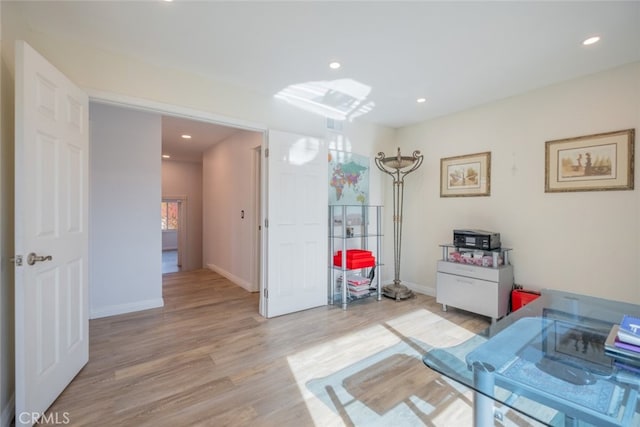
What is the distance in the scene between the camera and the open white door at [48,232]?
1522 mm

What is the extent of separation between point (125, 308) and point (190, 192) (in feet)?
13.9

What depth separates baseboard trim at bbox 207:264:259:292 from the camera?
4.41 metres

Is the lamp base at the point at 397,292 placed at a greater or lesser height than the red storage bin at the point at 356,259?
lesser

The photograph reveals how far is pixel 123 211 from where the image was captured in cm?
345

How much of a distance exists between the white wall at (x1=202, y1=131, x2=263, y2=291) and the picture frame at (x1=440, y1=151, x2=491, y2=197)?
2.62 m

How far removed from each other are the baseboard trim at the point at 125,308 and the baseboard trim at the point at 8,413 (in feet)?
5.52

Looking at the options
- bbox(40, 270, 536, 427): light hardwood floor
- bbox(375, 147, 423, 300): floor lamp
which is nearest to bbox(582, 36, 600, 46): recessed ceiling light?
bbox(375, 147, 423, 300): floor lamp

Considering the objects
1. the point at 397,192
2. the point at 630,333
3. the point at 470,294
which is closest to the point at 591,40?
the point at 630,333

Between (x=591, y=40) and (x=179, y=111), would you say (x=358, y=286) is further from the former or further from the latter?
(x=591, y=40)

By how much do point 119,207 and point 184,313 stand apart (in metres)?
1.49

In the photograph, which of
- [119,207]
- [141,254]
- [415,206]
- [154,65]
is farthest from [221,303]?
[415,206]

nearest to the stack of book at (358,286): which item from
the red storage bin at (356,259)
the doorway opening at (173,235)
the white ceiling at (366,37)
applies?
the red storage bin at (356,259)

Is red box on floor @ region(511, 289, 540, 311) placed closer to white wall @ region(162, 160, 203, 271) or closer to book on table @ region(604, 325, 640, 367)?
book on table @ region(604, 325, 640, 367)

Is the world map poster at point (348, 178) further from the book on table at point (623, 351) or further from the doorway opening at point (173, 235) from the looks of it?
the doorway opening at point (173, 235)
